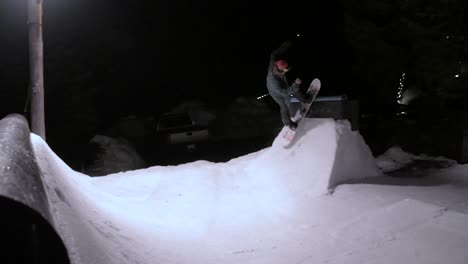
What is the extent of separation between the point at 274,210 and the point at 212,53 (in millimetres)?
24458

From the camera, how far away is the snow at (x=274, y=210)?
4.05 metres

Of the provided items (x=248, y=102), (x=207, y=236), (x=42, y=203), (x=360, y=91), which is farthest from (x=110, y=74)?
(x=42, y=203)

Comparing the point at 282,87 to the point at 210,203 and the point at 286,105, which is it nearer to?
the point at 286,105

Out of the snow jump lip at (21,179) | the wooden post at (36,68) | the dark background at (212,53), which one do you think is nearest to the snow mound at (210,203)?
the snow jump lip at (21,179)

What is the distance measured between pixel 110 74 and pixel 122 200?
62.8 feet

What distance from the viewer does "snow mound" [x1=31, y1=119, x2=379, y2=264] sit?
4.37 metres

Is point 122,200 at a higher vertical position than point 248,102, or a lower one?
higher

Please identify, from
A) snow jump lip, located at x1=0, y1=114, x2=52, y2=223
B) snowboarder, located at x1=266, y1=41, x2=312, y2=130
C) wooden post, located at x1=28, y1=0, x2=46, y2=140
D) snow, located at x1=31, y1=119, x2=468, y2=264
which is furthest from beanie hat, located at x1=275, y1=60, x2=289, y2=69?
snow jump lip, located at x1=0, y1=114, x2=52, y2=223

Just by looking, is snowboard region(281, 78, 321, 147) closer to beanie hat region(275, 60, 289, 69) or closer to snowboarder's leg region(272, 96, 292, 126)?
snowboarder's leg region(272, 96, 292, 126)

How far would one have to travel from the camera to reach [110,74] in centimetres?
2555

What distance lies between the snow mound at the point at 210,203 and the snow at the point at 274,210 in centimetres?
2

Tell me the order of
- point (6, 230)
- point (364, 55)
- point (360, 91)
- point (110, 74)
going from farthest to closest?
point (110, 74) → point (360, 91) → point (364, 55) → point (6, 230)

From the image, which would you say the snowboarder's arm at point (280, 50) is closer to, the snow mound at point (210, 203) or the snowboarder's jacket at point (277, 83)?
the snowboarder's jacket at point (277, 83)

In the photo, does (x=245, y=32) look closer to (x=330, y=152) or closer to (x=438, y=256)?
(x=330, y=152)
